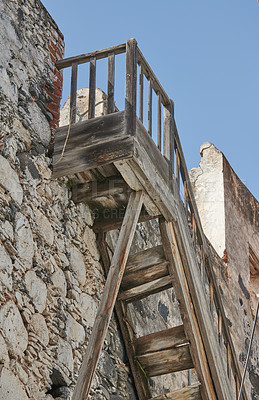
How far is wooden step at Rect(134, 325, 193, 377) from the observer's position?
6051 millimetres

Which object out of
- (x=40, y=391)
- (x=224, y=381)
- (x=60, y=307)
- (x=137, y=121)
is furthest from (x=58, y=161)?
(x=224, y=381)

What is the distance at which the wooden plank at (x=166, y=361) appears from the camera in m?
6.04

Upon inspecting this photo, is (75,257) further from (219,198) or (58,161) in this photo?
(219,198)

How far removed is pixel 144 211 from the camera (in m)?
5.86

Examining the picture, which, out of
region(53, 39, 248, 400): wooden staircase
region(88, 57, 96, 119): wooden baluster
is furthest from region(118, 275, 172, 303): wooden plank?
region(88, 57, 96, 119): wooden baluster

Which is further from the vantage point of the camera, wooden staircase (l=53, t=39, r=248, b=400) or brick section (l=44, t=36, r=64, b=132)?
brick section (l=44, t=36, r=64, b=132)

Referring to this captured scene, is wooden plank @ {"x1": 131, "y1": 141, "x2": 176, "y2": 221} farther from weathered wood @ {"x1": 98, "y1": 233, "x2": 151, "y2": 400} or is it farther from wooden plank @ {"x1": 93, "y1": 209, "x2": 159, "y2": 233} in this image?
weathered wood @ {"x1": 98, "y1": 233, "x2": 151, "y2": 400}

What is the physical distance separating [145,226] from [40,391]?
3.09m

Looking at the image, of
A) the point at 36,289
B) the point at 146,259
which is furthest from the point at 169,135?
the point at 36,289

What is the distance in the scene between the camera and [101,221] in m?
6.08

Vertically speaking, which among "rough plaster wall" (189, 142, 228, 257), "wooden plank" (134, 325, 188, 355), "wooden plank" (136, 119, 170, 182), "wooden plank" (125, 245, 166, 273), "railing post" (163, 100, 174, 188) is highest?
"rough plaster wall" (189, 142, 228, 257)

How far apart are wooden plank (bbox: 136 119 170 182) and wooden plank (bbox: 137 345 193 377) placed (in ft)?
5.00

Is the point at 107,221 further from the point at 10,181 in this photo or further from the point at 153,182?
the point at 10,181

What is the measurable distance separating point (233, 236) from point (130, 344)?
480 centimetres
